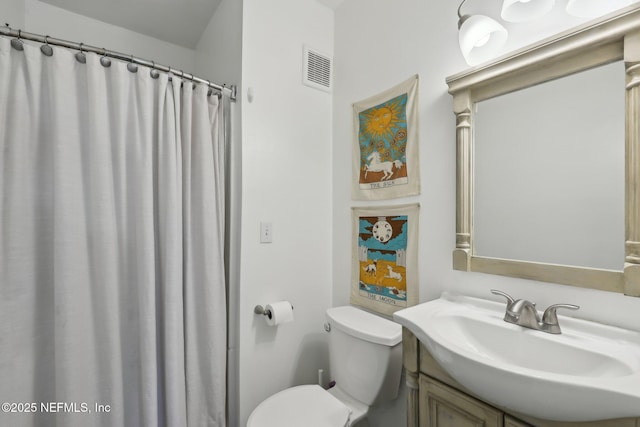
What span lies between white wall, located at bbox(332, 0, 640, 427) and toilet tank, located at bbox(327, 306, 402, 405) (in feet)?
0.69

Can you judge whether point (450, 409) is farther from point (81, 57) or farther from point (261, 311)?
point (81, 57)

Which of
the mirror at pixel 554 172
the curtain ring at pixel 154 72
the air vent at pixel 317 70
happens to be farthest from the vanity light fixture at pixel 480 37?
the curtain ring at pixel 154 72

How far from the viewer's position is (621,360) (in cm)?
70

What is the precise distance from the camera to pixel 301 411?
1198mm

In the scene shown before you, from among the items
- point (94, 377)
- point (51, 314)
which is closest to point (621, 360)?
point (94, 377)

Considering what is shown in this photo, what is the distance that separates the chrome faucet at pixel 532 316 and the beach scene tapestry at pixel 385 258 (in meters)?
0.45

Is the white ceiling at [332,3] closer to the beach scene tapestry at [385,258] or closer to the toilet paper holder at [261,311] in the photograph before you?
the beach scene tapestry at [385,258]

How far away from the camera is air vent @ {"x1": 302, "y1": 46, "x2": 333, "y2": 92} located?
5.57ft

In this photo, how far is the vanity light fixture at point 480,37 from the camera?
1015 millimetres

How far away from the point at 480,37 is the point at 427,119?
36 centimetres

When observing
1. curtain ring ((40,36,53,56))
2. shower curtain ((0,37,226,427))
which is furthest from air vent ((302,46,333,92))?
curtain ring ((40,36,53,56))

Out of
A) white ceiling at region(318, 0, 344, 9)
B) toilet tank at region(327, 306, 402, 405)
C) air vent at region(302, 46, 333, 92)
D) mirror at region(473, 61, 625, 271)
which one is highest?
white ceiling at region(318, 0, 344, 9)

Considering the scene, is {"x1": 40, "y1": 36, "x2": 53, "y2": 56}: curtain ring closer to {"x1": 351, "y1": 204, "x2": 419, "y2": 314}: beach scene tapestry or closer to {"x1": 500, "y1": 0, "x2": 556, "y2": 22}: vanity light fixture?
{"x1": 351, "y1": 204, "x2": 419, "y2": 314}: beach scene tapestry

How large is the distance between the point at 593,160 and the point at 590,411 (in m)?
0.72
